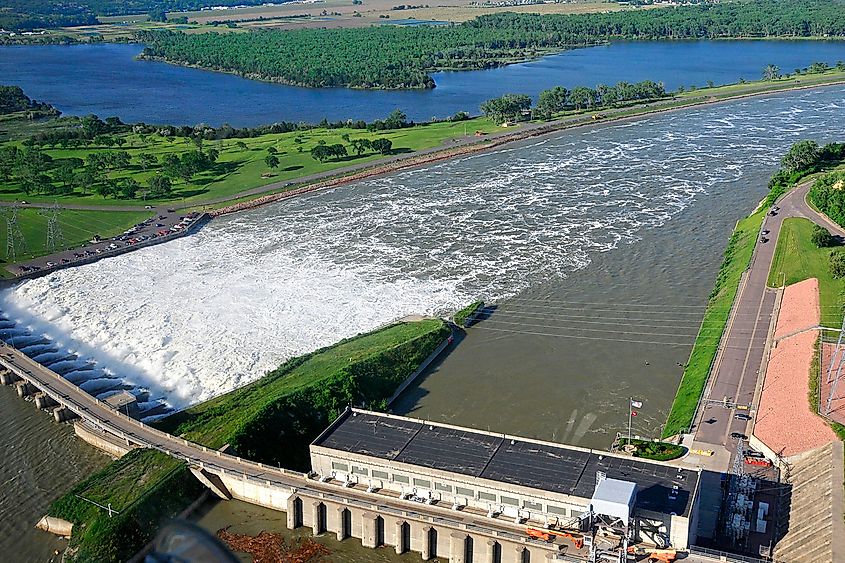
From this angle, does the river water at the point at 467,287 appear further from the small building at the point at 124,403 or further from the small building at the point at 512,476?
the small building at the point at 512,476

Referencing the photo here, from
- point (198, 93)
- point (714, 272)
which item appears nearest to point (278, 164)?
point (714, 272)

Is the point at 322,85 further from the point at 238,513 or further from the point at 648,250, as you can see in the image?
the point at 238,513

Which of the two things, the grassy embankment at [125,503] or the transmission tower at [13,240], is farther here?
the transmission tower at [13,240]

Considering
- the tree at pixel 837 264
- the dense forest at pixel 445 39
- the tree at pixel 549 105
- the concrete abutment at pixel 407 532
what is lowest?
the concrete abutment at pixel 407 532

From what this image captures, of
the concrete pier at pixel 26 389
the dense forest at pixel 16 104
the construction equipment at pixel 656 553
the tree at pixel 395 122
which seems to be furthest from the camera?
the dense forest at pixel 16 104

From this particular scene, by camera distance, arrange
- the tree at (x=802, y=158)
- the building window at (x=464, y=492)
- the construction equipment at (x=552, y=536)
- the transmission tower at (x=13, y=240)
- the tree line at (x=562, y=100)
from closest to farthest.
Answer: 1. the construction equipment at (x=552, y=536)
2. the building window at (x=464, y=492)
3. the transmission tower at (x=13, y=240)
4. the tree at (x=802, y=158)
5. the tree line at (x=562, y=100)

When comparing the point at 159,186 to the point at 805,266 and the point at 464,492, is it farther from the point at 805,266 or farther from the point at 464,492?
the point at 464,492

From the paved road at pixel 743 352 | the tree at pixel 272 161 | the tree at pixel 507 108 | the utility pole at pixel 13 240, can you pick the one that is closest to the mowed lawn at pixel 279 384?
the paved road at pixel 743 352
